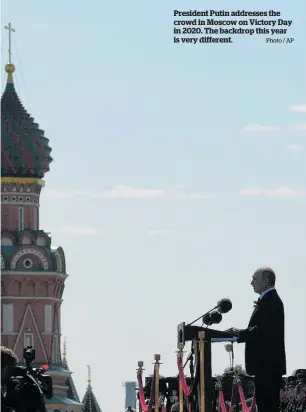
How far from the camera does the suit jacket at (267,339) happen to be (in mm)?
17078

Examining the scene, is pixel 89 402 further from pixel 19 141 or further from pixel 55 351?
pixel 19 141

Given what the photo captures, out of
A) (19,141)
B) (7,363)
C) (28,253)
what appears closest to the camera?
(7,363)

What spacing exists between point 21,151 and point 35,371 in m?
101

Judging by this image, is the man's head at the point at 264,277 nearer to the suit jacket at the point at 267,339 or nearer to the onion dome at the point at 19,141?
the suit jacket at the point at 267,339

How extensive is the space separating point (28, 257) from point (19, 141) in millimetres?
7328

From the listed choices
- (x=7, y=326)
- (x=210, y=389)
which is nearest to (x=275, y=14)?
(x=210, y=389)

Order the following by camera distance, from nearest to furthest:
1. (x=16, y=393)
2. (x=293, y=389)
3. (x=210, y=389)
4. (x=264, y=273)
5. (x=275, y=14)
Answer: (x=16, y=393), (x=264, y=273), (x=210, y=389), (x=275, y=14), (x=293, y=389)

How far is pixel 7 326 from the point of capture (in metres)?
115

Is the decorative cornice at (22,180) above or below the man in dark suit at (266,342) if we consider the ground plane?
above

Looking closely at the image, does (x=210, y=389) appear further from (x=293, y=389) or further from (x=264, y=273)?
(x=293, y=389)

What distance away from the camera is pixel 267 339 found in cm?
1706

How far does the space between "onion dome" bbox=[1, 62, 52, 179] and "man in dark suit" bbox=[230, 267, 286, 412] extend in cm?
9860

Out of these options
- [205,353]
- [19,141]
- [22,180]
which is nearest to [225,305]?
[205,353]

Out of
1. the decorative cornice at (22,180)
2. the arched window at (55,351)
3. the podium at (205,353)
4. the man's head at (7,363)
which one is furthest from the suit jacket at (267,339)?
the decorative cornice at (22,180)
